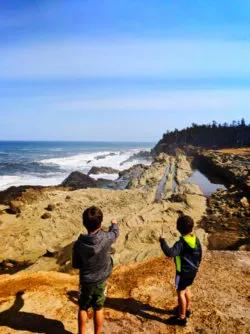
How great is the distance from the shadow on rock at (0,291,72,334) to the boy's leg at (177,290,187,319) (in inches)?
69.1

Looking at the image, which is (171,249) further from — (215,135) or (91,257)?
(215,135)

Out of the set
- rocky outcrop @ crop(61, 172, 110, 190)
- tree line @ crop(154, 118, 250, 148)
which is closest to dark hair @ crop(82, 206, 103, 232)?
rocky outcrop @ crop(61, 172, 110, 190)

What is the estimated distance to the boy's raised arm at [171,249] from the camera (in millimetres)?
4512

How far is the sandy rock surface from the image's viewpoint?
16.2 ft

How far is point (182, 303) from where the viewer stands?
15.9 ft

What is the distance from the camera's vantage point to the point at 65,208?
1420cm

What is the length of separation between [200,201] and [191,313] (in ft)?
38.1

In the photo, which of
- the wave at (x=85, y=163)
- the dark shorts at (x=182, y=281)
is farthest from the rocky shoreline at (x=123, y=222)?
the wave at (x=85, y=163)

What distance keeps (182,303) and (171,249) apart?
958 millimetres

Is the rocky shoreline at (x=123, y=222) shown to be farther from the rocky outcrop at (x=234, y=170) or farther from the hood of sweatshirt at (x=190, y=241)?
the hood of sweatshirt at (x=190, y=241)

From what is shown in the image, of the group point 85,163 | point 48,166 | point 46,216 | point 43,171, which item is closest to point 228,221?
point 46,216

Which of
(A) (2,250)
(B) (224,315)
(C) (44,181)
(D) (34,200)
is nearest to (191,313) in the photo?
(B) (224,315)

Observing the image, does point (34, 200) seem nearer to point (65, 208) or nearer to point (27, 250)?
point (65, 208)

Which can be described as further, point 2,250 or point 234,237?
point 234,237
